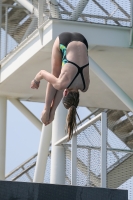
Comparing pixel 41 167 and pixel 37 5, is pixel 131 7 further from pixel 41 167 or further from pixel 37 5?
pixel 41 167

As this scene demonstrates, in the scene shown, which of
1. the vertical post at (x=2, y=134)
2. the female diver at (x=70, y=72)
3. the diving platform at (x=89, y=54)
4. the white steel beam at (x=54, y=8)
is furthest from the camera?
the vertical post at (x=2, y=134)

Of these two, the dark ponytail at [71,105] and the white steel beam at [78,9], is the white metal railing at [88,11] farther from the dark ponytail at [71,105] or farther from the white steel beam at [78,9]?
the dark ponytail at [71,105]

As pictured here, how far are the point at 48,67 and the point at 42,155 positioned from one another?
9.85 feet

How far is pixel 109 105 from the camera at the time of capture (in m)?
28.6

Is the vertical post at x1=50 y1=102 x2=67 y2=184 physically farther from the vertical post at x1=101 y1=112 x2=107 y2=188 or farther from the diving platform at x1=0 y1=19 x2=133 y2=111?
the vertical post at x1=101 y1=112 x2=107 y2=188

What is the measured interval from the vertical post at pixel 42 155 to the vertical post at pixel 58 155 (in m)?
0.97

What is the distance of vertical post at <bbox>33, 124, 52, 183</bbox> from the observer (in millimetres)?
25953

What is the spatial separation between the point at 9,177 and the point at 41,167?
2.33 m

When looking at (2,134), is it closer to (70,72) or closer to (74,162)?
(74,162)

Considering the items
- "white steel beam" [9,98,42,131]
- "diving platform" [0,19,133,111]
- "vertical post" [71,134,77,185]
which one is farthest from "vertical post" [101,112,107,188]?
"white steel beam" [9,98,42,131]

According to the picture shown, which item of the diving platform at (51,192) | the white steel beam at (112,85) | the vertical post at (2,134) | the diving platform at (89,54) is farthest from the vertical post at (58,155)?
the diving platform at (51,192)

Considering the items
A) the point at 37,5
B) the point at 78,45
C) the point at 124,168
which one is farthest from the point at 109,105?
the point at 78,45

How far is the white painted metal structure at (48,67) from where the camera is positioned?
2208 centimetres

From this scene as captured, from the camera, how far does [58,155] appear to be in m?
24.1
